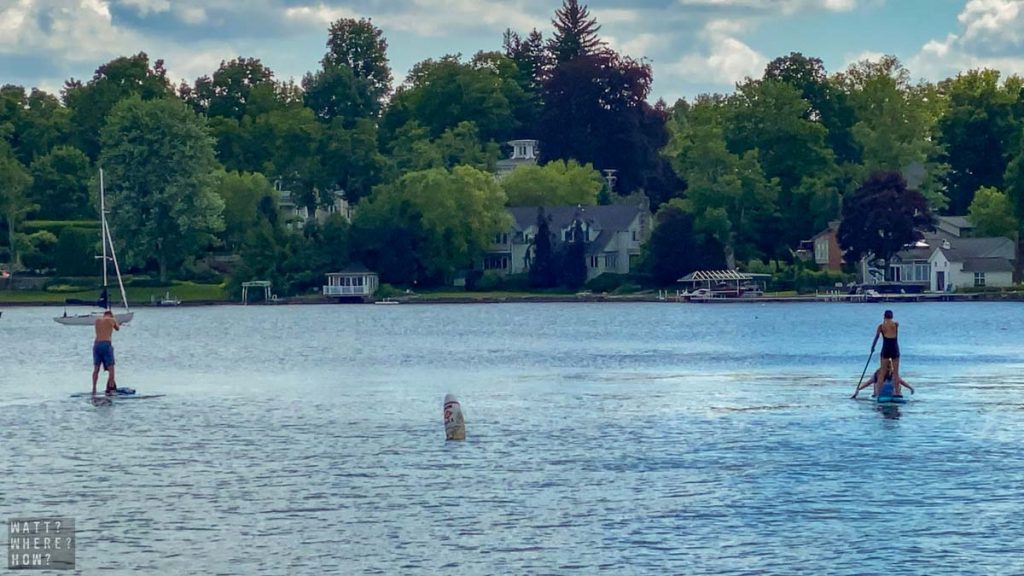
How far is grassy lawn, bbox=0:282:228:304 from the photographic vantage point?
16275cm

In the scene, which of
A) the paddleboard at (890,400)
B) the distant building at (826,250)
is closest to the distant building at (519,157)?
the distant building at (826,250)

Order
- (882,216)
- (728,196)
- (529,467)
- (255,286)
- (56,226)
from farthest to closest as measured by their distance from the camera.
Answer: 1. (56,226)
2. (255,286)
3. (728,196)
4. (882,216)
5. (529,467)

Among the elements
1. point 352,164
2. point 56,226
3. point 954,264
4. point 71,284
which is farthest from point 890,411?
point 352,164

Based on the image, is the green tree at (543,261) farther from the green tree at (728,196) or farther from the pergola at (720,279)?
the pergola at (720,279)

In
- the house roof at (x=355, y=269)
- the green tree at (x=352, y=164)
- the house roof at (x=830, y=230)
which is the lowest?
the house roof at (x=355, y=269)

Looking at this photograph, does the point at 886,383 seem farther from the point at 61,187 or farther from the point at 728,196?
the point at 61,187

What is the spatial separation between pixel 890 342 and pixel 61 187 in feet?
479

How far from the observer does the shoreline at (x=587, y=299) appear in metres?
151

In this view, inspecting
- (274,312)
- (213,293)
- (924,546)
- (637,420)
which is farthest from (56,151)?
(924,546)

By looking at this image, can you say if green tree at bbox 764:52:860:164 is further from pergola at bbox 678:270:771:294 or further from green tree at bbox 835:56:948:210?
pergola at bbox 678:270:771:294

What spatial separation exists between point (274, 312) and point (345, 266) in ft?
53.8

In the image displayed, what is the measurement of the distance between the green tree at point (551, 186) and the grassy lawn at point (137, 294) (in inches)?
1175

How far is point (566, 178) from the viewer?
178375 mm

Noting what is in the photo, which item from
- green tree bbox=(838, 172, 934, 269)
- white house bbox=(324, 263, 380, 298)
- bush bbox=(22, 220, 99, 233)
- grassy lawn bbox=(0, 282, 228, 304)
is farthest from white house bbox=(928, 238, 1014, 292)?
bush bbox=(22, 220, 99, 233)
